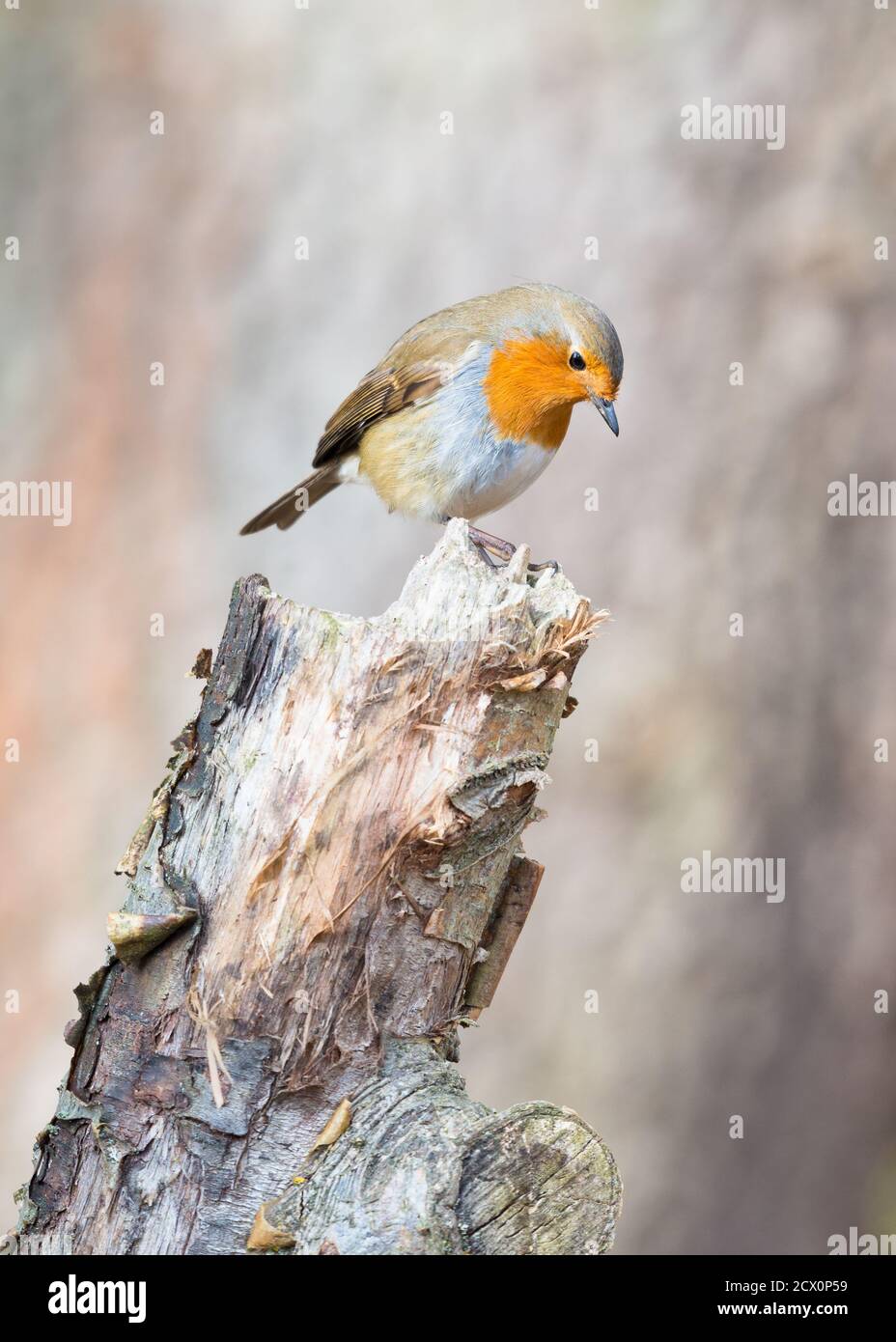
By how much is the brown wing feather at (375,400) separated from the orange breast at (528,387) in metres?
0.18

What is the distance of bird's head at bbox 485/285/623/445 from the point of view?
336 cm

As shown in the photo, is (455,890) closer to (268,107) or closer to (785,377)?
(785,377)

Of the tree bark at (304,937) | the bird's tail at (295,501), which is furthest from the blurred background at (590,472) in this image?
the tree bark at (304,937)

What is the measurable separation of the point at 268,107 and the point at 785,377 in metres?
2.08

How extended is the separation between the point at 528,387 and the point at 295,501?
3.36ft

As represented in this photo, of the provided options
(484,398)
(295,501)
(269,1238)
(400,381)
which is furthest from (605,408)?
(269,1238)

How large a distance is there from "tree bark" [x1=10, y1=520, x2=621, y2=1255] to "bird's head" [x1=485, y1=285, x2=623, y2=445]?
143 cm

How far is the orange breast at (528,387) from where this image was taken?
11.3ft

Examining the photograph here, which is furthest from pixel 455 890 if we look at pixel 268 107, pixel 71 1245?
pixel 268 107

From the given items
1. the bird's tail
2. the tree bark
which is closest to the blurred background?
the bird's tail

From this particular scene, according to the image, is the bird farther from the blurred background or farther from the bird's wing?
the blurred background

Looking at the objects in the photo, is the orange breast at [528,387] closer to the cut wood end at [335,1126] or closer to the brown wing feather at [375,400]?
the brown wing feather at [375,400]

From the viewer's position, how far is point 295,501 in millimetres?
4176

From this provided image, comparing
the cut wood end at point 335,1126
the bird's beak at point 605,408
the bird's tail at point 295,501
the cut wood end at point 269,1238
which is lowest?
the cut wood end at point 269,1238
